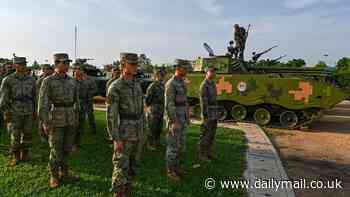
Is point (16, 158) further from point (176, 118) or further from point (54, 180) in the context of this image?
point (176, 118)

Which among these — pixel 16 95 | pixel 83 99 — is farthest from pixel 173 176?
pixel 83 99

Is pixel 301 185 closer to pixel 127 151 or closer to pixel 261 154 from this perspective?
pixel 261 154

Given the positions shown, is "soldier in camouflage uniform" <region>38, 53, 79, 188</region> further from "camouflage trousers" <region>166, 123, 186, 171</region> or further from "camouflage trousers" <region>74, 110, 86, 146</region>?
"camouflage trousers" <region>74, 110, 86, 146</region>

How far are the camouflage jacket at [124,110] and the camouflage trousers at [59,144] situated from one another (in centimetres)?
118

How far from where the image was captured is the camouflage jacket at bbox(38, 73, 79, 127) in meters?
5.40

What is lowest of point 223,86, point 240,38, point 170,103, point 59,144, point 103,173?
point 103,173

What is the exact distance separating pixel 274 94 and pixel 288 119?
1014 millimetres

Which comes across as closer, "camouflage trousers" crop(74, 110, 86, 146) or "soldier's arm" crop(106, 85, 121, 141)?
"soldier's arm" crop(106, 85, 121, 141)

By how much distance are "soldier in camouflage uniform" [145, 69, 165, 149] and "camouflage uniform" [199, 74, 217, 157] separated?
57.9 inches

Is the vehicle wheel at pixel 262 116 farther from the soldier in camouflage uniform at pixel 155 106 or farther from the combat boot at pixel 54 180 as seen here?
the combat boot at pixel 54 180

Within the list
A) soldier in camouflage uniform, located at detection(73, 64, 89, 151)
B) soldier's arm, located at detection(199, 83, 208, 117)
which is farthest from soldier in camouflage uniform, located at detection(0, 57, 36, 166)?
soldier's arm, located at detection(199, 83, 208, 117)

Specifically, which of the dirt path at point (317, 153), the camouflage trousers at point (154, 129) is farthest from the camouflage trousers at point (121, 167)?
the camouflage trousers at point (154, 129)

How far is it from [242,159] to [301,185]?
5.11 feet

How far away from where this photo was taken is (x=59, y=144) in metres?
5.53
